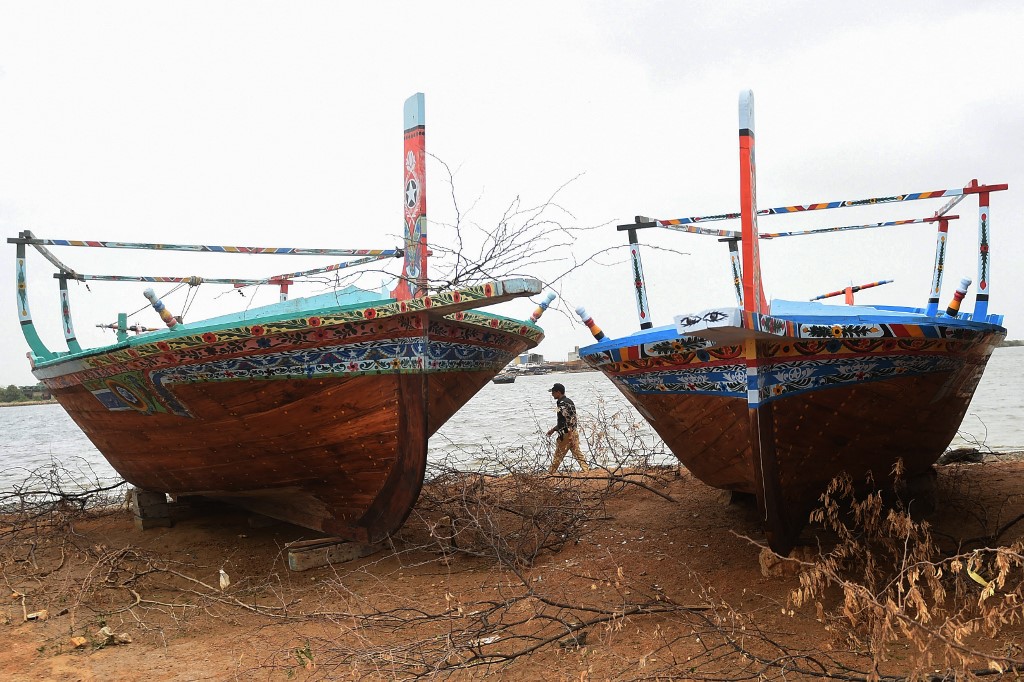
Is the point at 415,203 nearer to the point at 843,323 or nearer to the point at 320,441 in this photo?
the point at 320,441

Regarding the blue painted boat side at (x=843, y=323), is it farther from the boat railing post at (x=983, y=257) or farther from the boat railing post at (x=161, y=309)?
the boat railing post at (x=161, y=309)

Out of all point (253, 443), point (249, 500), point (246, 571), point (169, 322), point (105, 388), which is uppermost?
point (169, 322)

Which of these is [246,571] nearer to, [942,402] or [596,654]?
[596,654]

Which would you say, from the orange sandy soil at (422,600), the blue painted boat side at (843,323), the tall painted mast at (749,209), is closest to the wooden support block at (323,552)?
the orange sandy soil at (422,600)

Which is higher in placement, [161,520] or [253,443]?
[253,443]

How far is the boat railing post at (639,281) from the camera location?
19.4 feet

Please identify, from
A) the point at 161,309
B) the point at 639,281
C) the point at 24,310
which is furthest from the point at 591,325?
the point at 24,310

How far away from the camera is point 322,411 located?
18.0 ft

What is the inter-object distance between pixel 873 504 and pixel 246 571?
13.7ft

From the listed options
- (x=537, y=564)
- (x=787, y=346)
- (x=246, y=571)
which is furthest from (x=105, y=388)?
(x=787, y=346)

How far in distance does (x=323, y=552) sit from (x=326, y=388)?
1245 millimetres

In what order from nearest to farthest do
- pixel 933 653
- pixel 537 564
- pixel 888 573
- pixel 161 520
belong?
1. pixel 933 653
2. pixel 888 573
3. pixel 537 564
4. pixel 161 520

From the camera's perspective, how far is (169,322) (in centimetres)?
648

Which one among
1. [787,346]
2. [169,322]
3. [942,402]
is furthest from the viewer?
[169,322]
